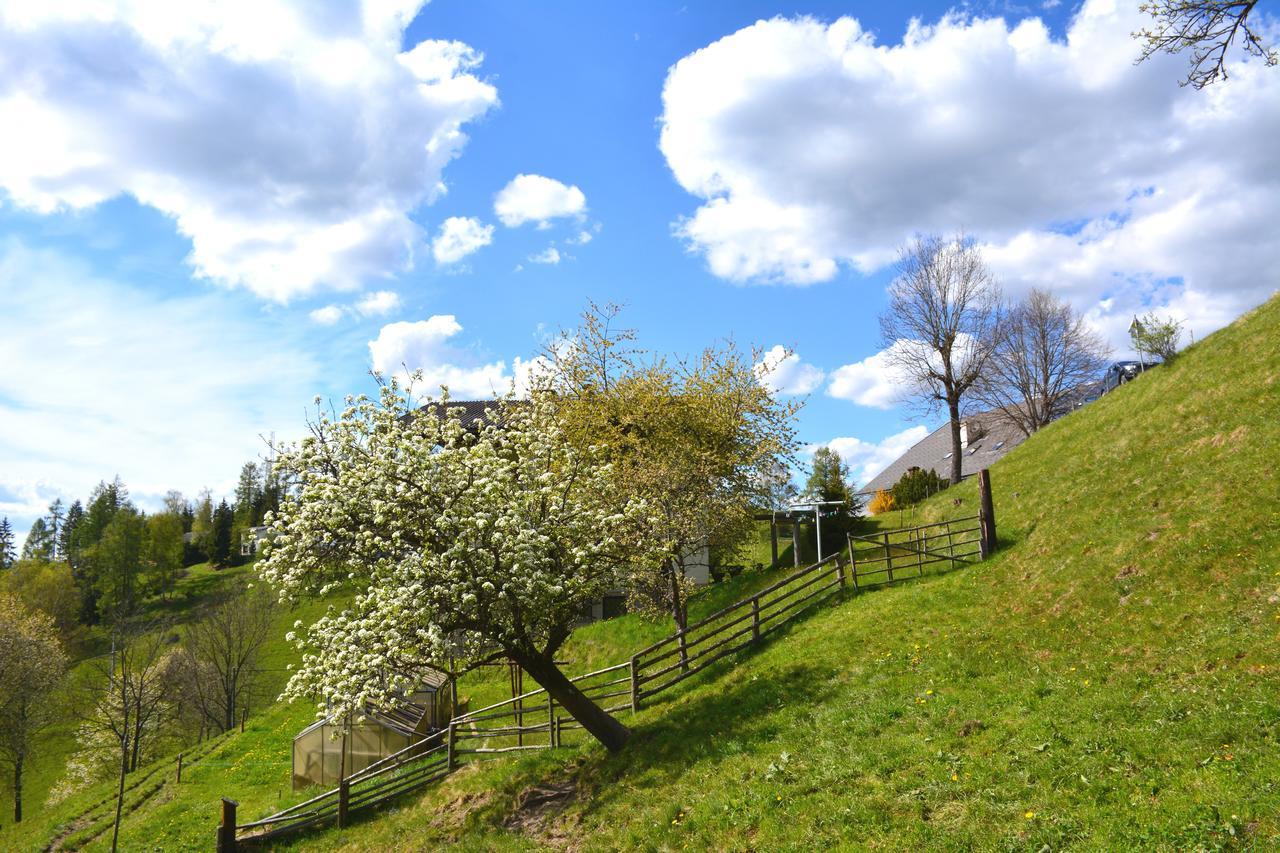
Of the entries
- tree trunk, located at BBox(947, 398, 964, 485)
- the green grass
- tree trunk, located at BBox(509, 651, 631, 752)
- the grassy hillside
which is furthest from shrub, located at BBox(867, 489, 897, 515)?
tree trunk, located at BBox(509, 651, 631, 752)

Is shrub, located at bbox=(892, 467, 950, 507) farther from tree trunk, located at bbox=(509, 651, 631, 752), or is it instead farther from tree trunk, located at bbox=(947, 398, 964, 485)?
tree trunk, located at bbox=(509, 651, 631, 752)

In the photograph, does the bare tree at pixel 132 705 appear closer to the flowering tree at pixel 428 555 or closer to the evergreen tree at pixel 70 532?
the flowering tree at pixel 428 555

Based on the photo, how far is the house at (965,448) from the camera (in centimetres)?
5500

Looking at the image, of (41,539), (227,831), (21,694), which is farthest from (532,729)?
(41,539)

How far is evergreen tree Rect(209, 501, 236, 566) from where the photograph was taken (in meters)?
120

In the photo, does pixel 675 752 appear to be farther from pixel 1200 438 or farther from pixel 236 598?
pixel 236 598

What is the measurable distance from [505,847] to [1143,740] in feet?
39.5

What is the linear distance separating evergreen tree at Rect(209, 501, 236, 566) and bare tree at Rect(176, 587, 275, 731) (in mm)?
67861

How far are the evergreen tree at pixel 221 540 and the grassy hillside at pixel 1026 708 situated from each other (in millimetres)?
113962

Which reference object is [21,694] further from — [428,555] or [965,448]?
[965,448]

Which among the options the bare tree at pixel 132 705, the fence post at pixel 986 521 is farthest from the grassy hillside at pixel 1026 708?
the bare tree at pixel 132 705

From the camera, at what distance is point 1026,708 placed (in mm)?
13531

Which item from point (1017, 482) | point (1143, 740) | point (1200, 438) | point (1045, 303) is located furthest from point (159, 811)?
point (1045, 303)

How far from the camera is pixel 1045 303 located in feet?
176
